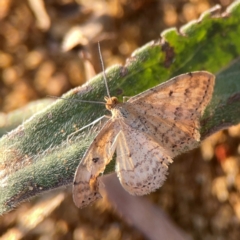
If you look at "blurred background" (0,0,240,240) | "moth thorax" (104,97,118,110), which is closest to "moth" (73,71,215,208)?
"moth thorax" (104,97,118,110)

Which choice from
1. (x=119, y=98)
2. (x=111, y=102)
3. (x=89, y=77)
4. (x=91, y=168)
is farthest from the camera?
(x=89, y=77)

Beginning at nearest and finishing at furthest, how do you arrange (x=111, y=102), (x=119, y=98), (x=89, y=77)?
(x=111, y=102) < (x=119, y=98) < (x=89, y=77)

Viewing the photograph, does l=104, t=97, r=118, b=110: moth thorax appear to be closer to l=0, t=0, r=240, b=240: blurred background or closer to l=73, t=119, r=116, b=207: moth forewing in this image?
l=73, t=119, r=116, b=207: moth forewing

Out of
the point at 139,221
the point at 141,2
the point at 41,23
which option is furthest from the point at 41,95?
the point at 139,221

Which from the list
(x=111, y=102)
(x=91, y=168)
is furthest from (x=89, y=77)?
(x=91, y=168)

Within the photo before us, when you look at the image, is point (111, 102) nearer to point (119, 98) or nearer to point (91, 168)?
point (119, 98)

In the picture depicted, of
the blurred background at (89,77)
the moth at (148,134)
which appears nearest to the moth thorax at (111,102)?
the moth at (148,134)

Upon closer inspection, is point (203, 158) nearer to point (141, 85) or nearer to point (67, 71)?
point (141, 85)
